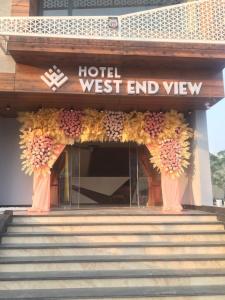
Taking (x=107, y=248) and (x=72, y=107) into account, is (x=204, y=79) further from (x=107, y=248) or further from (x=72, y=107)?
(x=107, y=248)

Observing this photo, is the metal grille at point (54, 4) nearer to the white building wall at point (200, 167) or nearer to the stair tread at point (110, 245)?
the white building wall at point (200, 167)

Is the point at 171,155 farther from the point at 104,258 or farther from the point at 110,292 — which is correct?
the point at 110,292

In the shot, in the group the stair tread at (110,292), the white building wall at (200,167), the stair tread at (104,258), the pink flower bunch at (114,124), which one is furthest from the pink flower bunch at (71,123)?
the stair tread at (110,292)

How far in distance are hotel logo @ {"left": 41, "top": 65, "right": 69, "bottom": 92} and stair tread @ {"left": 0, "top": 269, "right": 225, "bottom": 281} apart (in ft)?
12.3

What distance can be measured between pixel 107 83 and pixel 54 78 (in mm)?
1073

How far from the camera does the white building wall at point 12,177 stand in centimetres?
977

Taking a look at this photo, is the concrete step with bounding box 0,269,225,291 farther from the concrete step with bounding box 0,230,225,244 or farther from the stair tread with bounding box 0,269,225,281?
the concrete step with bounding box 0,230,225,244

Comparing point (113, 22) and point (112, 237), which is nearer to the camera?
point (112, 237)

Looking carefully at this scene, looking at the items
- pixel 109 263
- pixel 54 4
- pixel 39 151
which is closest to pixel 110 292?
pixel 109 263

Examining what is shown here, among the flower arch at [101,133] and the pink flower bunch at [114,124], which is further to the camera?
the pink flower bunch at [114,124]

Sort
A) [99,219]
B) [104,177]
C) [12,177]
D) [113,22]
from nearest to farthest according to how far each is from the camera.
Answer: [99,219]
[113,22]
[12,177]
[104,177]

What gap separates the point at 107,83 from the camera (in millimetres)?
7566

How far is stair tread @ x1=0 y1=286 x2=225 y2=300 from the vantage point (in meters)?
4.65

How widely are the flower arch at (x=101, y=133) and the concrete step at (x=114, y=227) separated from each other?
198 cm
